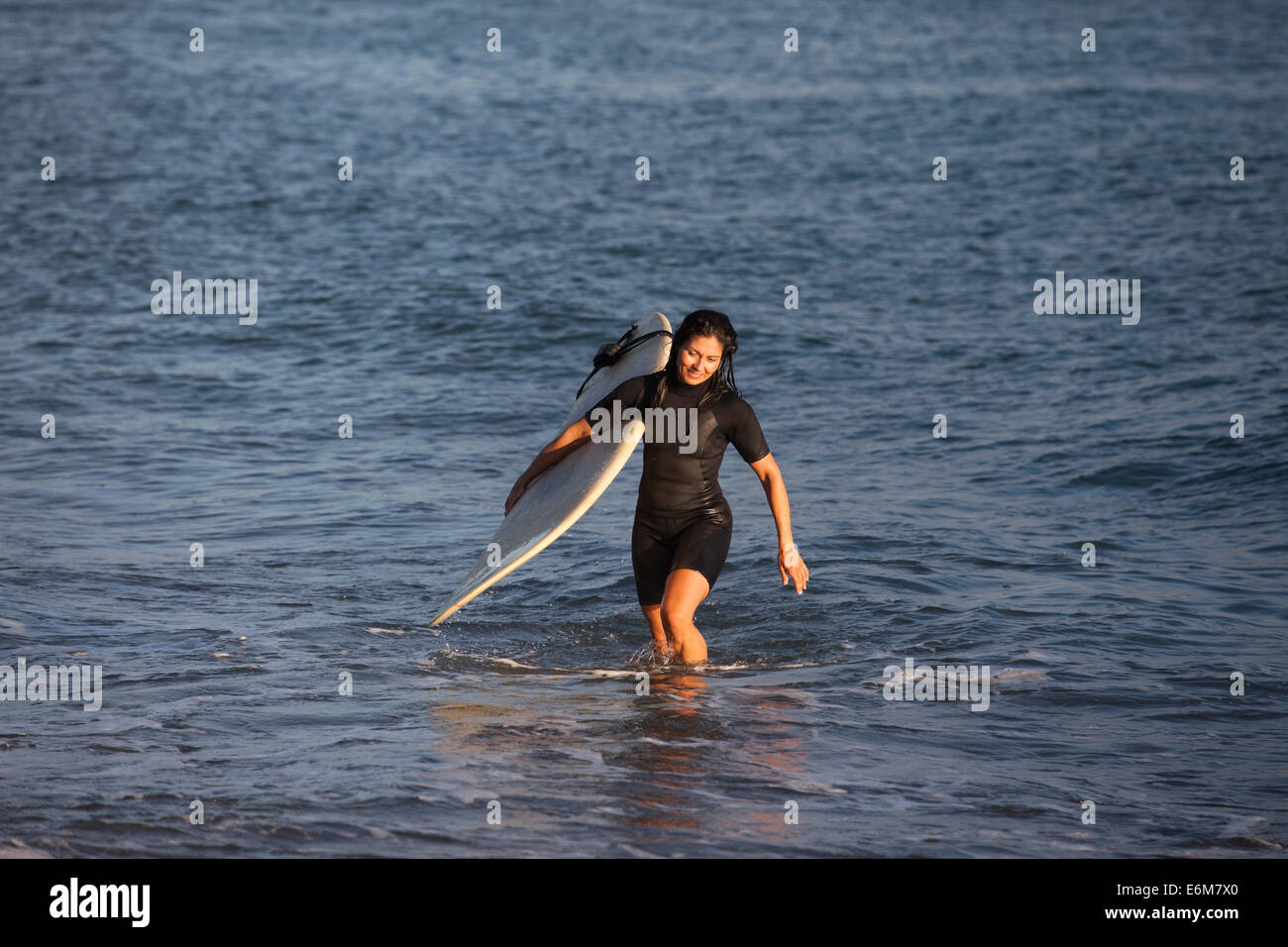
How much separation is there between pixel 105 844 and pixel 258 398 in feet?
29.3

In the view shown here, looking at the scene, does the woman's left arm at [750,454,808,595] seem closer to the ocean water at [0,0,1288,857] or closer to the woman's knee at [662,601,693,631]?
the woman's knee at [662,601,693,631]

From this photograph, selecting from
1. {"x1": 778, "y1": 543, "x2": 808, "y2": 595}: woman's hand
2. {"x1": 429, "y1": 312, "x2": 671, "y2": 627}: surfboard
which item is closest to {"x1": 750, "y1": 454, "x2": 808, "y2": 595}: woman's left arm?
{"x1": 778, "y1": 543, "x2": 808, "y2": 595}: woman's hand

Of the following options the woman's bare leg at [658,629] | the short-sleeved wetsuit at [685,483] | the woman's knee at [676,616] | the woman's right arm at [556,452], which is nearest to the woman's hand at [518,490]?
the woman's right arm at [556,452]

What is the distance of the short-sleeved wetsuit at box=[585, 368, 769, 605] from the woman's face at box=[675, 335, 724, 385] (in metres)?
0.09

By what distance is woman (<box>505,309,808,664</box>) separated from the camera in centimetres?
638

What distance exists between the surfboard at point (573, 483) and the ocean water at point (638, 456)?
0.61 m

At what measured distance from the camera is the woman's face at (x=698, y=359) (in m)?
6.19

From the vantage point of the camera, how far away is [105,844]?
481 cm

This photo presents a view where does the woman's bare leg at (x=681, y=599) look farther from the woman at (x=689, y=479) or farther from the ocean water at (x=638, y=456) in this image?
the ocean water at (x=638, y=456)

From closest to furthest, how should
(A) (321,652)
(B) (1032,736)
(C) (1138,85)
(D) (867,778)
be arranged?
1. (D) (867,778)
2. (B) (1032,736)
3. (A) (321,652)
4. (C) (1138,85)

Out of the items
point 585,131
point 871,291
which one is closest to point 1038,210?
point 871,291

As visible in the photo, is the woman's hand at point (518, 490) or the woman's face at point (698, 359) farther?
the woman's hand at point (518, 490)
